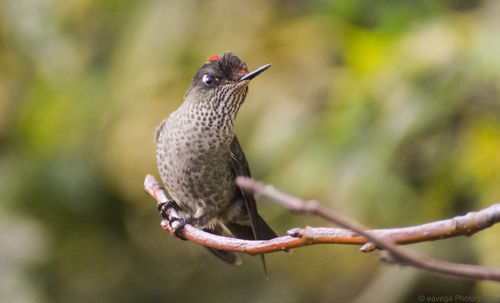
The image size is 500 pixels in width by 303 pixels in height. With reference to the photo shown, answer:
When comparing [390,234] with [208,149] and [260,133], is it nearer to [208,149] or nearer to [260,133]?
[208,149]

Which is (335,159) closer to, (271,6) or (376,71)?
(376,71)

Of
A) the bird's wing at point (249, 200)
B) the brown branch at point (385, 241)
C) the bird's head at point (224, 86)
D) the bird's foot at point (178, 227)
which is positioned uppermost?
the bird's head at point (224, 86)

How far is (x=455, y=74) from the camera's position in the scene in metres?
2.82

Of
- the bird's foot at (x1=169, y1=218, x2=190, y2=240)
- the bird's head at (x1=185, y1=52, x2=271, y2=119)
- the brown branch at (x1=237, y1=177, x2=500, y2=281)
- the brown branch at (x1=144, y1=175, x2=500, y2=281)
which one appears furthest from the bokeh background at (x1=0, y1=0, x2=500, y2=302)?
the brown branch at (x1=237, y1=177, x2=500, y2=281)

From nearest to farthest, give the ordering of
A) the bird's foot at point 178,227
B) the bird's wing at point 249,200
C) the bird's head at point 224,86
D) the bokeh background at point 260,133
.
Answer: the bird's foot at point 178,227 < the bird's head at point 224,86 < the bird's wing at point 249,200 < the bokeh background at point 260,133

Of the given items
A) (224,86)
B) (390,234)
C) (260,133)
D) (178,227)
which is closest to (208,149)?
(224,86)

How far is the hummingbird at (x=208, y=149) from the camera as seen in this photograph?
248cm

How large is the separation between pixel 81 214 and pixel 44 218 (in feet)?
0.87

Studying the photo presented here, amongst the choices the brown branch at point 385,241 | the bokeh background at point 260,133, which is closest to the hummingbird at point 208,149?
the bokeh background at point 260,133

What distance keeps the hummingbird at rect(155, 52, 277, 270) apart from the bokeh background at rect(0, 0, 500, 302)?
402 millimetres

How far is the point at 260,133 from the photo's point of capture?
3363mm

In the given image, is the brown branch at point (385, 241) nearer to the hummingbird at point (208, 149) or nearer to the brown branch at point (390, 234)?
the brown branch at point (390, 234)

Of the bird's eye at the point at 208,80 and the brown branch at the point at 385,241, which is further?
the bird's eye at the point at 208,80

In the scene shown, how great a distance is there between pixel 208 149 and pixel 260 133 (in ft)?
2.93
